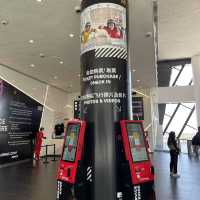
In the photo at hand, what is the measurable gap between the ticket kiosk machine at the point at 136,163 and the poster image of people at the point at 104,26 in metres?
1.02

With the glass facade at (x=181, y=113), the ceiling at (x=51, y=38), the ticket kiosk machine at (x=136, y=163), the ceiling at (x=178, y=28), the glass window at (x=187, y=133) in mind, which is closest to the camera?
the ticket kiosk machine at (x=136, y=163)

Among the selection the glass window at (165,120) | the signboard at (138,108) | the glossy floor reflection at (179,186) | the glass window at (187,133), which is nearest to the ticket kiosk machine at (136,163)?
the glossy floor reflection at (179,186)

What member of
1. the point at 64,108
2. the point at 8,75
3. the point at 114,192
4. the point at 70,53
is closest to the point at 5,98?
the point at 8,75

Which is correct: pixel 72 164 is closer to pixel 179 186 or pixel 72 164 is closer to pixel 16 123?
pixel 179 186

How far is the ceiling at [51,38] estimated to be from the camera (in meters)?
4.96

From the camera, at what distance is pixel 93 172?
268cm

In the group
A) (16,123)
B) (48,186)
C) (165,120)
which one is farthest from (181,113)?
(48,186)

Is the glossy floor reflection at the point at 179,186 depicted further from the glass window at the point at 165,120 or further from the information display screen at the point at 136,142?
the glass window at the point at 165,120

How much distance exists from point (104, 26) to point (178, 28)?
616cm

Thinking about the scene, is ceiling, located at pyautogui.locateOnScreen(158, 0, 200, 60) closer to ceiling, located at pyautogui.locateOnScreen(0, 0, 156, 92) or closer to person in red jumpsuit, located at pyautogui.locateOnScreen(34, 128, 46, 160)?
ceiling, located at pyautogui.locateOnScreen(0, 0, 156, 92)

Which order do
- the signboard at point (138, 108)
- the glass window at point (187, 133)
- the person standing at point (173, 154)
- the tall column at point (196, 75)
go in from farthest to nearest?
the glass window at point (187, 133)
the signboard at point (138, 108)
the tall column at point (196, 75)
the person standing at point (173, 154)

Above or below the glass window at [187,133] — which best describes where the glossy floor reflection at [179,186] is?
below

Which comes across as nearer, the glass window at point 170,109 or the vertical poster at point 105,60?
the vertical poster at point 105,60

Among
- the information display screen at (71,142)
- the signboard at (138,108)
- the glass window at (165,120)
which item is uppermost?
the signboard at (138,108)
